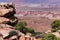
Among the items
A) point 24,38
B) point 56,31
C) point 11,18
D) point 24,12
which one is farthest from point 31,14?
point 24,38

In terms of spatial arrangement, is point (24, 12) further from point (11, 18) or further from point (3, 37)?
point (3, 37)

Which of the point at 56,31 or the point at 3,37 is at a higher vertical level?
the point at 3,37

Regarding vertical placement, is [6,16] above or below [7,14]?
below

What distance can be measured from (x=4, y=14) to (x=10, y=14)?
8.03 feet

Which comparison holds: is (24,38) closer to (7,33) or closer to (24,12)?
(7,33)

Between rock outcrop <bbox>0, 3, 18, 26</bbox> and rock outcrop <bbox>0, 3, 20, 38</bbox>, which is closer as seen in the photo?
rock outcrop <bbox>0, 3, 20, 38</bbox>

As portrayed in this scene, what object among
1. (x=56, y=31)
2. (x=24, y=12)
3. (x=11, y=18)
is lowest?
(x=24, y=12)

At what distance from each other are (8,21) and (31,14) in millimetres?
138660

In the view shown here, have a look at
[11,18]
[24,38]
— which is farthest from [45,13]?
[24,38]

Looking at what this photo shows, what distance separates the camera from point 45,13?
184m

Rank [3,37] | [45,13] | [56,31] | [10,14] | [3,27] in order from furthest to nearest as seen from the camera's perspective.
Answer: [45,13] < [56,31] < [10,14] < [3,27] < [3,37]

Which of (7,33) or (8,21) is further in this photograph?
(8,21)

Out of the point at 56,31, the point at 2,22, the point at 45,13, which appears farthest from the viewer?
the point at 45,13

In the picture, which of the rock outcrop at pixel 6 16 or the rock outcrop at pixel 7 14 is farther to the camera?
the rock outcrop at pixel 7 14
